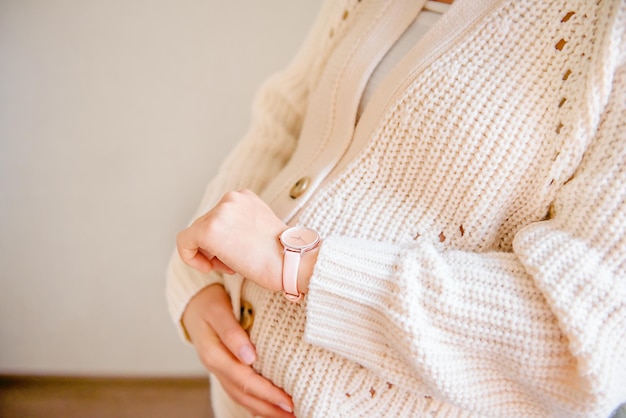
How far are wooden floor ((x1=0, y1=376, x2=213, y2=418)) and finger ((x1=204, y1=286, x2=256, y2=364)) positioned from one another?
984mm

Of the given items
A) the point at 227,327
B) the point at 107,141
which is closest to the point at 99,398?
the point at 107,141

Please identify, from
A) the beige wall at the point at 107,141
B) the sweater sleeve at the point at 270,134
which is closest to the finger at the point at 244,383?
the sweater sleeve at the point at 270,134

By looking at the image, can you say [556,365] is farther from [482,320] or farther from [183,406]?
[183,406]

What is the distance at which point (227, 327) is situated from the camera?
→ 26.2 inches

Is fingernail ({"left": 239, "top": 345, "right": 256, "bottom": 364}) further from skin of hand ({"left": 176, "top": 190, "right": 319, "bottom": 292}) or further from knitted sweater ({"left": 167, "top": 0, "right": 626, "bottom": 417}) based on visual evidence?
skin of hand ({"left": 176, "top": 190, "right": 319, "bottom": 292})

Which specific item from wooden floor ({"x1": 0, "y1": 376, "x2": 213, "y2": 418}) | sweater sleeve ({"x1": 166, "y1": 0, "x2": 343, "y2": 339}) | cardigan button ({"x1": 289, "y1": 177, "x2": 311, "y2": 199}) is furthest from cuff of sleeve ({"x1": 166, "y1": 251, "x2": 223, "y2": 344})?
wooden floor ({"x1": 0, "y1": 376, "x2": 213, "y2": 418})

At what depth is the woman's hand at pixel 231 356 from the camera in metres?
0.63

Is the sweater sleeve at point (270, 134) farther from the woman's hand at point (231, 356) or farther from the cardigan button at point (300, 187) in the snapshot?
the cardigan button at point (300, 187)

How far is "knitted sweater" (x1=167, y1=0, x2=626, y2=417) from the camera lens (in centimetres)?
46

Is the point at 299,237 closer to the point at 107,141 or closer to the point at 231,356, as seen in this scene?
the point at 231,356

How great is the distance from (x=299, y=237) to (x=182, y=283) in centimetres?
32

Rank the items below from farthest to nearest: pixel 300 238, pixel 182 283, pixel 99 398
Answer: pixel 99 398 < pixel 182 283 < pixel 300 238

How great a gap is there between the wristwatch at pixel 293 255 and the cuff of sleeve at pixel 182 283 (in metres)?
0.25

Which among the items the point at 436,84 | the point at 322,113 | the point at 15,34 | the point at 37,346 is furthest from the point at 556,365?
the point at 37,346
